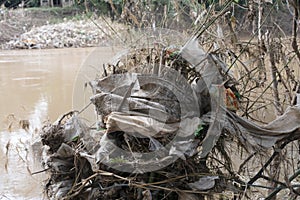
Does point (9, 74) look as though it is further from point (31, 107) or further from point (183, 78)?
point (183, 78)

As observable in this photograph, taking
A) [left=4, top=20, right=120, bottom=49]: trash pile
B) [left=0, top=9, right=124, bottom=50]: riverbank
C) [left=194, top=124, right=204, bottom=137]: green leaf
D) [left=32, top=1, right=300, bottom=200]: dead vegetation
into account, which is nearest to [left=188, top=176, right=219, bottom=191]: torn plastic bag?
[left=32, top=1, right=300, bottom=200]: dead vegetation

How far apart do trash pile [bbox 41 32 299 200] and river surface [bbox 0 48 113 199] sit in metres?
0.19

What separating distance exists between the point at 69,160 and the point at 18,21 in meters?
16.6

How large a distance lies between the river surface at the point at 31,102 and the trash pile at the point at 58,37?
384 cm

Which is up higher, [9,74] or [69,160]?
[69,160]

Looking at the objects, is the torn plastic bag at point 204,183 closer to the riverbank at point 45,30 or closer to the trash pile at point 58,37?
the riverbank at point 45,30

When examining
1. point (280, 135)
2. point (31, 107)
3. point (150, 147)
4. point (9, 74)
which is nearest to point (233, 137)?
point (280, 135)

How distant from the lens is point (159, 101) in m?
1.08

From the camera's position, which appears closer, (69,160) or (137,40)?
(69,160)

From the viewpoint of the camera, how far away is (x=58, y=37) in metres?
14.2

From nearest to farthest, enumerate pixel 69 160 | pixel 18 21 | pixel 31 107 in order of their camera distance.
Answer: pixel 69 160, pixel 31 107, pixel 18 21

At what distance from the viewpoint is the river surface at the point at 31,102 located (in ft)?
4.63

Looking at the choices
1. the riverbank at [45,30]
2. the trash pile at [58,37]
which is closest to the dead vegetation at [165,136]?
the riverbank at [45,30]

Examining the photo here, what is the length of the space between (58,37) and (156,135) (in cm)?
1370
